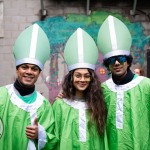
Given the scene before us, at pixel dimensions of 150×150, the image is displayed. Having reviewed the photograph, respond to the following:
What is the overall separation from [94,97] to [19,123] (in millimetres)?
670

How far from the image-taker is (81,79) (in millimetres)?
2932

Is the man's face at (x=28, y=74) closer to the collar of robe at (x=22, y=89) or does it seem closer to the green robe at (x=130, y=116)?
the collar of robe at (x=22, y=89)

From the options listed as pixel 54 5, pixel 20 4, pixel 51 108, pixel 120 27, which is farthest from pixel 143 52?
Result: pixel 51 108

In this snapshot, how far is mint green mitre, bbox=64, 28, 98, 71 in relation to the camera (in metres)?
3.04

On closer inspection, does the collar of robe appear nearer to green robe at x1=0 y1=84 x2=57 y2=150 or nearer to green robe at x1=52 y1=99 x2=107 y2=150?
green robe at x1=0 y1=84 x2=57 y2=150

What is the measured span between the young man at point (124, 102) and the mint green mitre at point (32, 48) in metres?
0.56

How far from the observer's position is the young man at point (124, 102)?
9.57ft

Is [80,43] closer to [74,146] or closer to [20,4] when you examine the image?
[74,146]

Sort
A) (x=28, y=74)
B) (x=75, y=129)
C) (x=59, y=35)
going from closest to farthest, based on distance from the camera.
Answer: (x=28, y=74) → (x=75, y=129) → (x=59, y=35)

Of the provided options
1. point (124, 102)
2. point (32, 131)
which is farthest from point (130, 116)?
point (32, 131)

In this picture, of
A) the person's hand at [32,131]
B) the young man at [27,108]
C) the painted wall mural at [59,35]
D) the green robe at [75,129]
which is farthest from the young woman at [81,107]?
the painted wall mural at [59,35]

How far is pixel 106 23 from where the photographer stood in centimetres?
321

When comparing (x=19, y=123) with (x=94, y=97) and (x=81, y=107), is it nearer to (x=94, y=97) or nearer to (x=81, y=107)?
(x=81, y=107)

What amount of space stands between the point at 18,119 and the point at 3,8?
4054 mm
